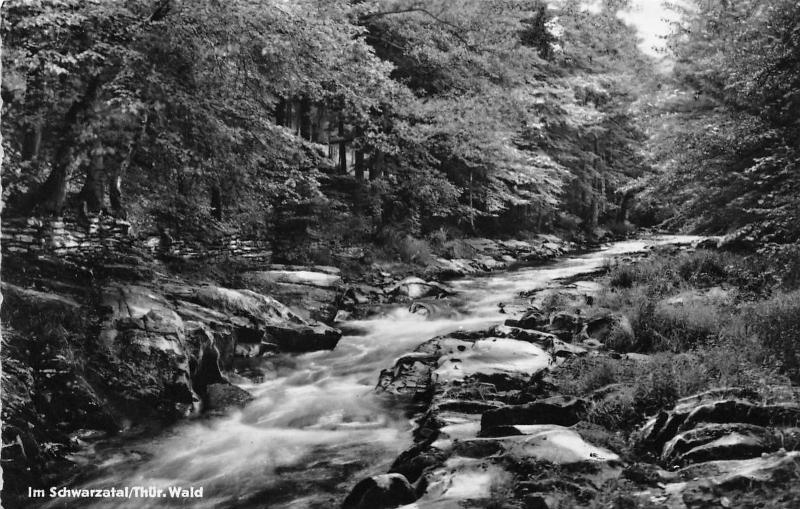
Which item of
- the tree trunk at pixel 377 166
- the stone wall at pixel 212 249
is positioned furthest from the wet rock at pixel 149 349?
the tree trunk at pixel 377 166

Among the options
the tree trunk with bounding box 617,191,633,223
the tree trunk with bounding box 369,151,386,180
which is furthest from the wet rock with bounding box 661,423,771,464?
the tree trunk with bounding box 617,191,633,223

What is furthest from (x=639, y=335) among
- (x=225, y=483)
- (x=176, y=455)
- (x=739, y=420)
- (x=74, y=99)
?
(x=74, y=99)

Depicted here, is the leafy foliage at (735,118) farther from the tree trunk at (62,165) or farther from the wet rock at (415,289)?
the tree trunk at (62,165)

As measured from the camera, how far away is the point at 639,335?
7273 millimetres

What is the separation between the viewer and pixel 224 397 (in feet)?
23.5

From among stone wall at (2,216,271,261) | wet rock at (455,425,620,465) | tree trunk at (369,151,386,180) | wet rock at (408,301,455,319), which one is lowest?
wet rock at (408,301,455,319)

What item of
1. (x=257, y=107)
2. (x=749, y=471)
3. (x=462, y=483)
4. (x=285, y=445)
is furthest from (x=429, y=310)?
(x=749, y=471)

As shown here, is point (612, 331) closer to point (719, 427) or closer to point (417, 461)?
point (719, 427)

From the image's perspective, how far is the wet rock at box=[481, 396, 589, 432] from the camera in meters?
4.95

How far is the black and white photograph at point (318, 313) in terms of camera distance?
14.1 ft

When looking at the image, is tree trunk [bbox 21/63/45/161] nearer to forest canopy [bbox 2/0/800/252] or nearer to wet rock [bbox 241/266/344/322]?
forest canopy [bbox 2/0/800/252]

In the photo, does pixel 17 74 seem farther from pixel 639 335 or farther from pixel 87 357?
pixel 639 335

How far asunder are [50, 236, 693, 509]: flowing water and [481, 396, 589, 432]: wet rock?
3.84 feet

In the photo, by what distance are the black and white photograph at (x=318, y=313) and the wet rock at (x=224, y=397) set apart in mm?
40
